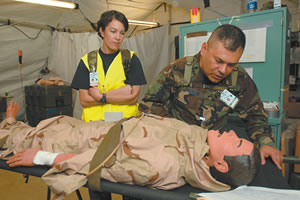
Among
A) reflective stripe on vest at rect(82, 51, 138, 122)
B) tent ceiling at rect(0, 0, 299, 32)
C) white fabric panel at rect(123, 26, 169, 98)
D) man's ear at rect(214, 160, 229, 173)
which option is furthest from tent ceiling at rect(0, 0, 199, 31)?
man's ear at rect(214, 160, 229, 173)

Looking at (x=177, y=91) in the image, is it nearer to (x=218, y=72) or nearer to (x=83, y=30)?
(x=218, y=72)

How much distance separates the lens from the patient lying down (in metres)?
0.94

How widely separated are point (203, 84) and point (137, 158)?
84cm

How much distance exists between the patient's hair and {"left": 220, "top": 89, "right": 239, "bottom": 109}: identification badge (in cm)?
53

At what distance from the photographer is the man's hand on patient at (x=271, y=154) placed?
1.17 metres

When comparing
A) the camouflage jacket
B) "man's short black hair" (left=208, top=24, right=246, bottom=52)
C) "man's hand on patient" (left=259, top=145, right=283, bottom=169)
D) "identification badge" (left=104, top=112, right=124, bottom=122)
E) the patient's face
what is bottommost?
"man's hand on patient" (left=259, top=145, right=283, bottom=169)

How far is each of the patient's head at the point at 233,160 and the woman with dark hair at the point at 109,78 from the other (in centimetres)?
84

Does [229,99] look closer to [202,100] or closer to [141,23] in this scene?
[202,100]

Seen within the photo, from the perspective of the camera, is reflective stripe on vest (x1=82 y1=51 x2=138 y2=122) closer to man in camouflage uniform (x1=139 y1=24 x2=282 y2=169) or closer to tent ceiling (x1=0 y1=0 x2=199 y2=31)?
man in camouflage uniform (x1=139 y1=24 x2=282 y2=169)

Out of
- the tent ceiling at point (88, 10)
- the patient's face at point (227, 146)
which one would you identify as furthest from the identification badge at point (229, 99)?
the tent ceiling at point (88, 10)

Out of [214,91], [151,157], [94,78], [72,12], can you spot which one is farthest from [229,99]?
[72,12]

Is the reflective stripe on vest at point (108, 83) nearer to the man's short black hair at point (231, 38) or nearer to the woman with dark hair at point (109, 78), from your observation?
the woman with dark hair at point (109, 78)

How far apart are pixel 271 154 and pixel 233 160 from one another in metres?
0.37

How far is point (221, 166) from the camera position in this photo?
1019 millimetres
